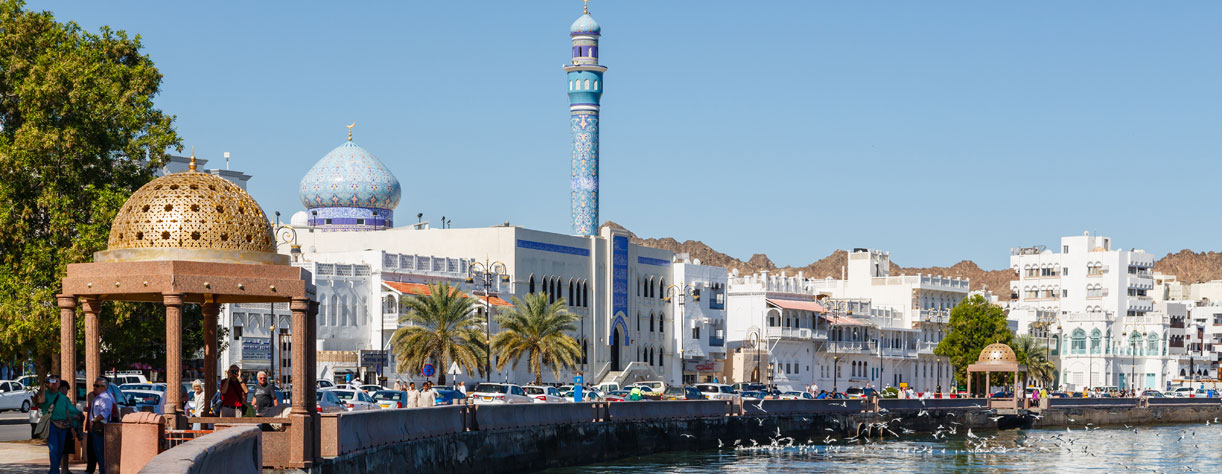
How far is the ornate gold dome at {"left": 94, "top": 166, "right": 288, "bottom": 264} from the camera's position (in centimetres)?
2195

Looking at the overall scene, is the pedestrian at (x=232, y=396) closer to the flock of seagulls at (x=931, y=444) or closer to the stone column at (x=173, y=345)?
the stone column at (x=173, y=345)

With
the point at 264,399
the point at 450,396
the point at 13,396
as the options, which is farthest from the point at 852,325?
the point at 264,399

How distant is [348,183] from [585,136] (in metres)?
12.7

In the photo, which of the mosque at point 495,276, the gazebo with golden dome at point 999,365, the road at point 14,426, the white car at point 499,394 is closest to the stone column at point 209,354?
the road at point 14,426

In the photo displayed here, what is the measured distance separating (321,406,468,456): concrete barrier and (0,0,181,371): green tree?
20.4 feet

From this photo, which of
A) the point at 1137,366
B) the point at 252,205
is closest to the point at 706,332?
the point at 1137,366

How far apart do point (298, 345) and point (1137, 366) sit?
4829 inches

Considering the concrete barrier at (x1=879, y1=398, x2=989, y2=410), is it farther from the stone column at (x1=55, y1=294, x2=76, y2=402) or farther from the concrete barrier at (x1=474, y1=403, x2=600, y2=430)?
the stone column at (x1=55, y1=294, x2=76, y2=402)

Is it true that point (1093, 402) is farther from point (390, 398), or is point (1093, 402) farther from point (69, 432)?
point (69, 432)

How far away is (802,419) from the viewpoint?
62.3 meters

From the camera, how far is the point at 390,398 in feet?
162

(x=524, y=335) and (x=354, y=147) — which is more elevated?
(x=354, y=147)

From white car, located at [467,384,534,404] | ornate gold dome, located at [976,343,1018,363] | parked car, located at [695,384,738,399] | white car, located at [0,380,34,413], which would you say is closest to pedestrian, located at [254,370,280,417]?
white car, located at [0,380,34,413]

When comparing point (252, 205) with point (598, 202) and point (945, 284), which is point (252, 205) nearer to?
point (598, 202)
